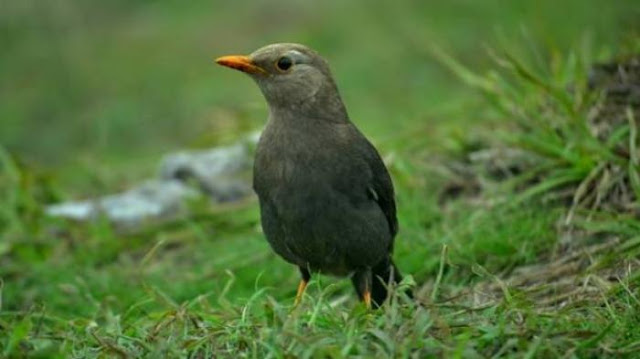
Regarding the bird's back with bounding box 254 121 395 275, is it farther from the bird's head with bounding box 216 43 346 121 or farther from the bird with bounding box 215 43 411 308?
the bird's head with bounding box 216 43 346 121

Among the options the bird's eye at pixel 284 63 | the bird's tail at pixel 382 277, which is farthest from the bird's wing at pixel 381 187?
the bird's eye at pixel 284 63

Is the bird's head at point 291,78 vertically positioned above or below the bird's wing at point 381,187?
above

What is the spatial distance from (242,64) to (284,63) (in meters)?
0.19

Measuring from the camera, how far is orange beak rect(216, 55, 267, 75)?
16.6ft

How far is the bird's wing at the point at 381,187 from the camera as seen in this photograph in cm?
511

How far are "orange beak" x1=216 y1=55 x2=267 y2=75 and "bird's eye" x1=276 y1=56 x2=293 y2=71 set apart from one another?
72 mm

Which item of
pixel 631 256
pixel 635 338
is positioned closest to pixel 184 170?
pixel 631 256

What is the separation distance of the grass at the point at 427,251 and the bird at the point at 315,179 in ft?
0.65

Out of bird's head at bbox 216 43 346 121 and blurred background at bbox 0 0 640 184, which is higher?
bird's head at bbox 216 43 346 121

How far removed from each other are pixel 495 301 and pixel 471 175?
2321mm

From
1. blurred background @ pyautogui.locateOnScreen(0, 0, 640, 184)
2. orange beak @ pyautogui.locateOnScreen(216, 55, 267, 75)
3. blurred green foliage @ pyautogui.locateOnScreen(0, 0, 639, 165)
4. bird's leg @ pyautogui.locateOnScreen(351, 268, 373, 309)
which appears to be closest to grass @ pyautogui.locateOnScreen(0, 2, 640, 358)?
bird's leg @ pyautogui.locateOnScreen(351, 268, 373, 309)

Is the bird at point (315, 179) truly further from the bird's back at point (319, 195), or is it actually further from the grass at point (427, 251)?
the grass at point (427, 251)

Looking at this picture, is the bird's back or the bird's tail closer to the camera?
the bird's back

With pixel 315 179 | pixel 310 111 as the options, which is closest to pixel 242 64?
pixel 310 111
